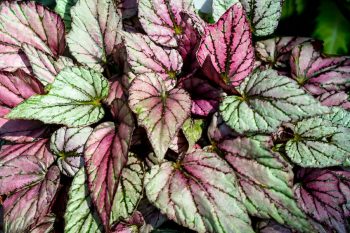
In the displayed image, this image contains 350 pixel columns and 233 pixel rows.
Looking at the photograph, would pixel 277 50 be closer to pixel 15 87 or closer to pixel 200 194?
pixel 200 194

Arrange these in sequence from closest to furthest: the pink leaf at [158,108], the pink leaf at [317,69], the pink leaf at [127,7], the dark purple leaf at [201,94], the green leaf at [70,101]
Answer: the pink leaf at [158,108], the green leaf at [70,101], the dark purple leaf at [201,94], the pink leaf at [317,69], the pink leaf at [127,7]

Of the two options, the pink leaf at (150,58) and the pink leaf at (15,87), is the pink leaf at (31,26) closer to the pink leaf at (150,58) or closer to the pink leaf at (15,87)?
the pink leaf at (15,87)

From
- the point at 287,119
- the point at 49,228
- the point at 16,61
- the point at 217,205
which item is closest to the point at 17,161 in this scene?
the point at 49,228

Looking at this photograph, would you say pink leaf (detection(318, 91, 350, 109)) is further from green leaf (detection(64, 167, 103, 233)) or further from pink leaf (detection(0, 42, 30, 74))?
pink leaf (detection(0, 42, 30, 74))

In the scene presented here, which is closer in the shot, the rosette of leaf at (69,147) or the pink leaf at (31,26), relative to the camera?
the rosette of leaf at (69,147)

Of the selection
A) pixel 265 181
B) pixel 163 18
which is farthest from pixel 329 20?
pixel 265 181

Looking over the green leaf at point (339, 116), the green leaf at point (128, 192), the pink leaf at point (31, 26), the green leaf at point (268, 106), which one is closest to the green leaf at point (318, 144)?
the green leaf at point (339, 116)

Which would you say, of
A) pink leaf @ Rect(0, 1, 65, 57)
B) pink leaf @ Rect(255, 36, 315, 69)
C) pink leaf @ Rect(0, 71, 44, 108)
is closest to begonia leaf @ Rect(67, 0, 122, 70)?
pink leaf @ Rect(0, 1, 65, 57)
